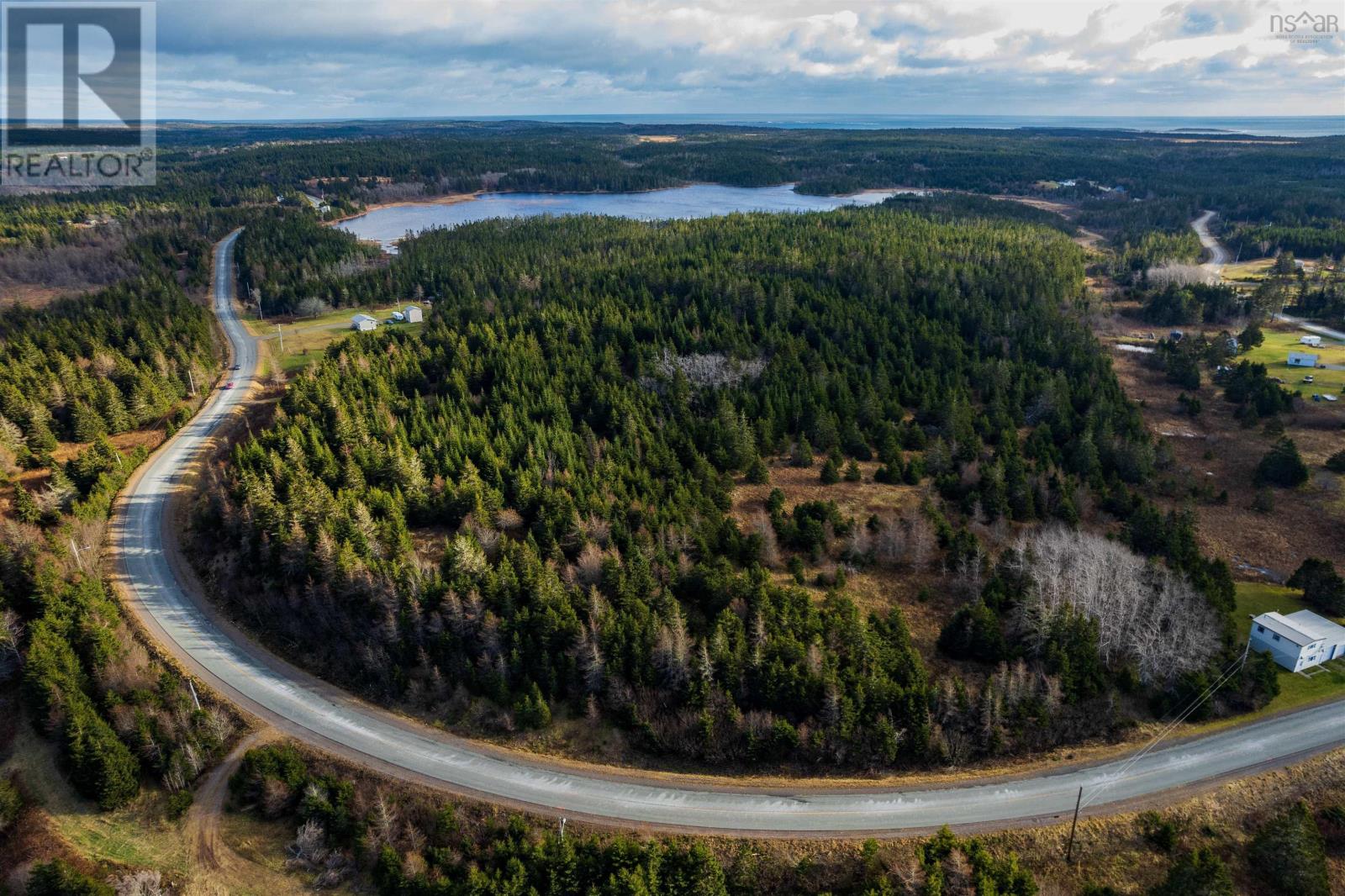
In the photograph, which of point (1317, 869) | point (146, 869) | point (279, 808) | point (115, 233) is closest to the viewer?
point (1317, 869)

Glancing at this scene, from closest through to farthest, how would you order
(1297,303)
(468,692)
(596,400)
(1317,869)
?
(1317,869) < (468,692) < (596,400) < (1297,303)

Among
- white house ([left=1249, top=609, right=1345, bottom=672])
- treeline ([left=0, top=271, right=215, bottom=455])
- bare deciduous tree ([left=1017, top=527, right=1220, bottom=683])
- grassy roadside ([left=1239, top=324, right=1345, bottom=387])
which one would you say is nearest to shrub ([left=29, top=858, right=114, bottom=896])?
bare deciduous tree ([left=1017, top=527, right=1220, bottom=683])

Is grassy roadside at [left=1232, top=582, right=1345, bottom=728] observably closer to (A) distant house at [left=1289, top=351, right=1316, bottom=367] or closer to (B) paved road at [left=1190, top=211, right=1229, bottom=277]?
(A) distant house at [left=1289, top=351, right=1316, bottom=367]

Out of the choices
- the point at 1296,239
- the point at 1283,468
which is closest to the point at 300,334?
the point at 1283,468

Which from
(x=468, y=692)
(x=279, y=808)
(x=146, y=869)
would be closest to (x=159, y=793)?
(x=146, y=869)

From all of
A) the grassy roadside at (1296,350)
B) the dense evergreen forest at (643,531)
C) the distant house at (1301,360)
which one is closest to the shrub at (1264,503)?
the dense evergreen forest at (643,531)

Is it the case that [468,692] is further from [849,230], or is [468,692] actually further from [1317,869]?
[849,230]

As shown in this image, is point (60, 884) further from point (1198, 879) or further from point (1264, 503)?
point (1264, 503)
